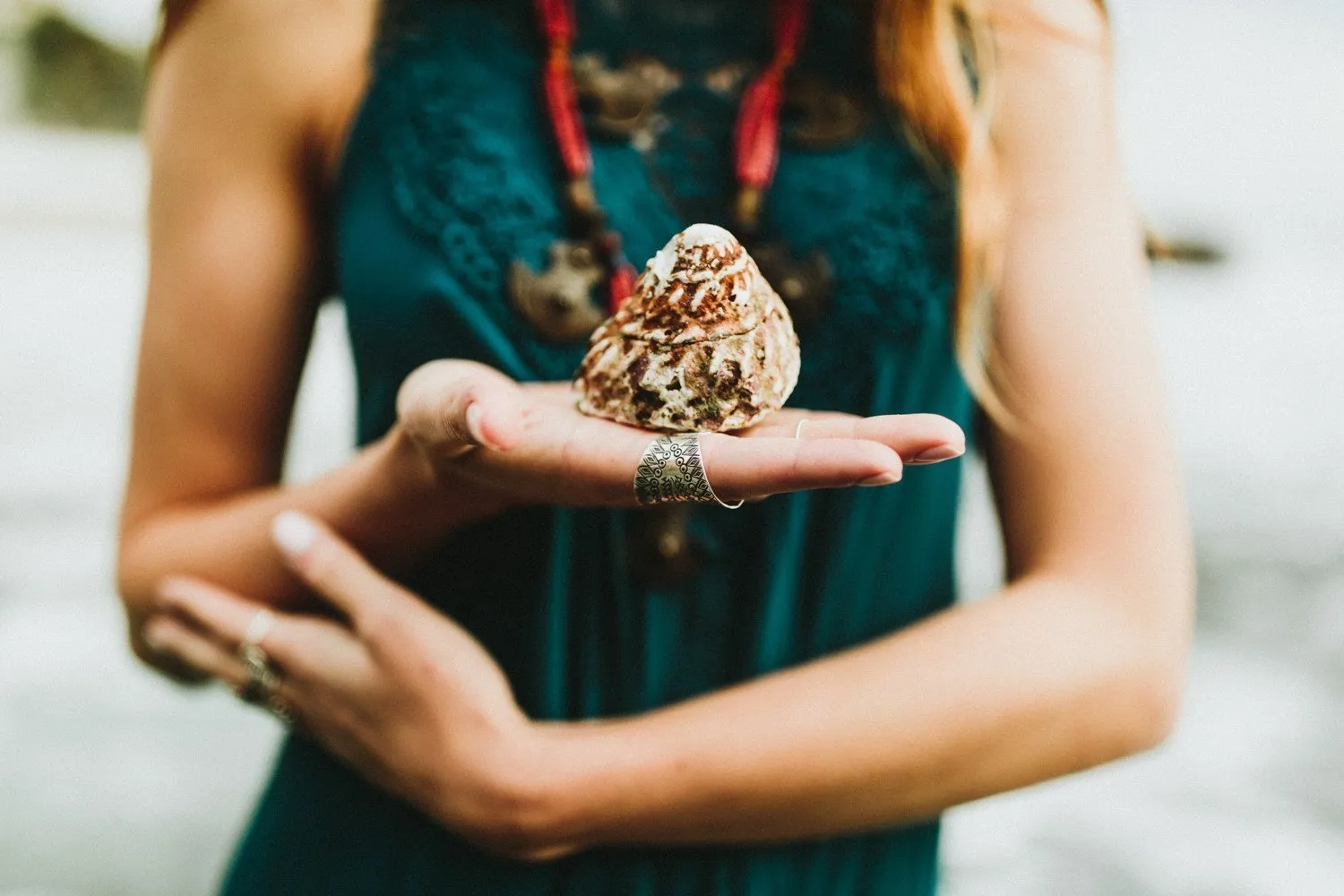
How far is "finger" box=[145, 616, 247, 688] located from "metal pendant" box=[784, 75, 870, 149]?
32.5 inches

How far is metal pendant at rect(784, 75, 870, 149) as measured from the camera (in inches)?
44.2

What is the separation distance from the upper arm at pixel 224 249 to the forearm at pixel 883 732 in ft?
1.77

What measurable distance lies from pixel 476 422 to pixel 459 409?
3 centimetres

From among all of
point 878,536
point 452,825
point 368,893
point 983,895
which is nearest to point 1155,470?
point 878,536

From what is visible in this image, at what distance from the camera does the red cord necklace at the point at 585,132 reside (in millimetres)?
1049

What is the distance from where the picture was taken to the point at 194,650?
3.76 ft

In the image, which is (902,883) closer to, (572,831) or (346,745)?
(572,831)

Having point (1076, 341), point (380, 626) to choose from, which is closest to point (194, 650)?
point (380, 626)

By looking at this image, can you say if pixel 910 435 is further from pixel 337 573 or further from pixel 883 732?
pixel 337 573

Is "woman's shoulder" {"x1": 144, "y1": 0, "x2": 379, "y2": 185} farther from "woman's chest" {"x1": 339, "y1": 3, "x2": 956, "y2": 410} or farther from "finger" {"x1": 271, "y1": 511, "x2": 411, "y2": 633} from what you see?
"finger" {"x1": 271, "y1": 511, "x2": 411, "y2": 633}

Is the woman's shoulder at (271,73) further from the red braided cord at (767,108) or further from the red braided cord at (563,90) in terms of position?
the red braided cord at (767,108)

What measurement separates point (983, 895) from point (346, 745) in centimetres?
241

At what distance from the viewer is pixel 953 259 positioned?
1097 mm

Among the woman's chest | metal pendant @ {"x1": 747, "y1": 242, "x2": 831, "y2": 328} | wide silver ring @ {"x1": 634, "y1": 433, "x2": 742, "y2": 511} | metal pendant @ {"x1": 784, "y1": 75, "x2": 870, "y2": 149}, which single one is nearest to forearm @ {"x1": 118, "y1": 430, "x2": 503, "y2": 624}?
the woman's chest
